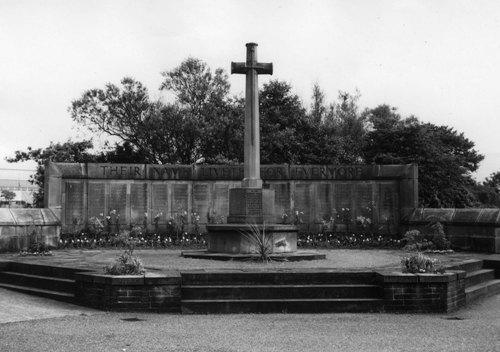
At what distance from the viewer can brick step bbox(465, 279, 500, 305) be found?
39.1 ft

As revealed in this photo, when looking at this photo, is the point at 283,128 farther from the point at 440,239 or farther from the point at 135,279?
the point at 135,279

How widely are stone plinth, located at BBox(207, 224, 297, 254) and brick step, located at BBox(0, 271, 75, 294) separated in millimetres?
4063

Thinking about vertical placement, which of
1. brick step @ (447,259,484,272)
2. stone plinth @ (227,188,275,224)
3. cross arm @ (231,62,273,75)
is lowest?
brick step @ (447,259,484,272)

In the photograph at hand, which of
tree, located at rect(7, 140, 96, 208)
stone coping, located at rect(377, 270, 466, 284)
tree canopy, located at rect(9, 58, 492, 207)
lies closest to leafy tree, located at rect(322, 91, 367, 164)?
tree canopy, located at rect(9, 58, 492, 207)

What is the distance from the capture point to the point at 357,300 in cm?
1063

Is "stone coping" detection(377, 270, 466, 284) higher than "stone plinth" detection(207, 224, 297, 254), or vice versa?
"stone plinth" detection(207, 224, 297, 254)

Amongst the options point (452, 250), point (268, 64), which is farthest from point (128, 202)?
point (452, 250)

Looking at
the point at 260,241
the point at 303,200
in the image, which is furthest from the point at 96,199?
the point at 260,241

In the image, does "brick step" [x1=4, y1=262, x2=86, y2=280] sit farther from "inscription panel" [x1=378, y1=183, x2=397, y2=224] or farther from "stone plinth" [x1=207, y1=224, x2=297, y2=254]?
"inscription panel" [x1=378, y1=183, x2=397, y2=224]

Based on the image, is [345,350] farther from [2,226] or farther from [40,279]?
[2,226]

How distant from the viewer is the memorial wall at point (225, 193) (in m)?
20.2

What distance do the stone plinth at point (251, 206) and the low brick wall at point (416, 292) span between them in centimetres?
492

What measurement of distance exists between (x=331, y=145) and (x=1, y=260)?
24722mm

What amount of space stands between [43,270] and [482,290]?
29.0 feet
